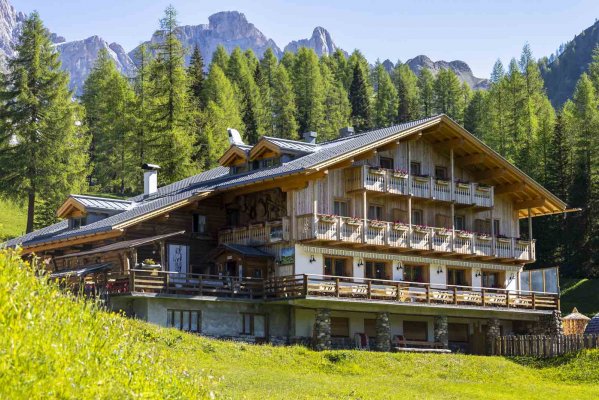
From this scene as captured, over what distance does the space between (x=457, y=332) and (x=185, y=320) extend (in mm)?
14238

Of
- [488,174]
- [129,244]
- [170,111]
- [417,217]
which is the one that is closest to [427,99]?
[170,111]

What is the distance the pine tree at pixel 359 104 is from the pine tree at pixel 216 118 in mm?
17972

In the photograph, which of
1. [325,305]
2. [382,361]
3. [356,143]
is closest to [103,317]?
[382,361]

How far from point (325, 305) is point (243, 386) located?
1340 centimetres

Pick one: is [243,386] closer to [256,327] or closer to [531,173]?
[256,327]

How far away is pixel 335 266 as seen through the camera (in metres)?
42.8

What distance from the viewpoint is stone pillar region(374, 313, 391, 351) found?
41312 mm

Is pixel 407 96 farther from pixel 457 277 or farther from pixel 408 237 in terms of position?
pixel 408 237

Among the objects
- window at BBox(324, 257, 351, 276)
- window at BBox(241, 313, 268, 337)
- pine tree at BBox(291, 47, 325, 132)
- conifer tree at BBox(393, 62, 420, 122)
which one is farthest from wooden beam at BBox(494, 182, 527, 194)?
conifer tree at BBox(393, 62, 420, 122)

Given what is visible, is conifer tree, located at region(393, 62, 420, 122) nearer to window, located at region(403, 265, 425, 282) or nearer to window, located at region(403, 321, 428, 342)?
window, located at region(403, 265, 425, 282)

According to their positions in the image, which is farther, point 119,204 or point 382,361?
point 119,204

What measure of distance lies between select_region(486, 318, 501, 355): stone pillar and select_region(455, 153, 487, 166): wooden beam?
299 inches

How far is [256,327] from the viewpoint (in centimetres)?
4053

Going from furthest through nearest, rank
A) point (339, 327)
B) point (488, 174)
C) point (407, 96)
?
1. point (407, 96)
2. point (488, 174)
3. point (339, 327)
